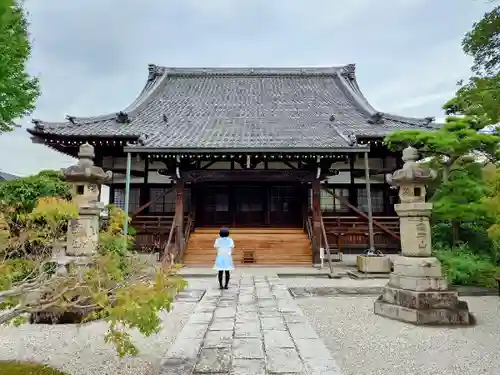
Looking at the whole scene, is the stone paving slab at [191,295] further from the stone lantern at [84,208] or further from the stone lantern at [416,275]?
the stone lantern at [416,275]

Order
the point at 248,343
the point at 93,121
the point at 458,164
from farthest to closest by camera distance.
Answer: the point at 93,121 → the point at 458,164 → the point at 248,343

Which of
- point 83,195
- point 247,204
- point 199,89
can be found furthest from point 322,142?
point 199,89

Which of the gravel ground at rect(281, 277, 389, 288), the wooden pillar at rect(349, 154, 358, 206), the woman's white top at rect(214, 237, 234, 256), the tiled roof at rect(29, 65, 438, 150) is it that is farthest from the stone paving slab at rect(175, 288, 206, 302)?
the wooden pillar at rect(349, 154, 358, 206)

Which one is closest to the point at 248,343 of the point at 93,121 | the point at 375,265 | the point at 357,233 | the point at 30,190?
the point at 375,265

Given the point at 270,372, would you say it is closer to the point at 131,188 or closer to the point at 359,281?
the point at 359,281

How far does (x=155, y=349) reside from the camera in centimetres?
404

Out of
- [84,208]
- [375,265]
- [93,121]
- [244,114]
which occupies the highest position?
[244,114]

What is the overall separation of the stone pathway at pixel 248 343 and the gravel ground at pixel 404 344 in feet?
1.43

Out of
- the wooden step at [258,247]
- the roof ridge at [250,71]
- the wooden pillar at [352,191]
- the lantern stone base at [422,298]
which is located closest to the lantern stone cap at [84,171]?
the lantern stone base at [422,298]

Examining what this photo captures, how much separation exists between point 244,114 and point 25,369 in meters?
13.3

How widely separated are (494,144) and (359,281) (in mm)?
5054

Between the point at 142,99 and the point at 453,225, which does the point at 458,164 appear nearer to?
the point at 453,225

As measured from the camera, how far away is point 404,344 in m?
4.26

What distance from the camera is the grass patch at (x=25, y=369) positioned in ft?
10.4
